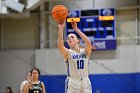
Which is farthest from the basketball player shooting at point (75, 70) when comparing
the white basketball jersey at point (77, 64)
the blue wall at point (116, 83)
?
the blue wall at point (116, 83)

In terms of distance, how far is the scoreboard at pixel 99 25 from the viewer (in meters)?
11.3

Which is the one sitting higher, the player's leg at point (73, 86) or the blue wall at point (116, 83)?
the player's leg at point (73, 86)

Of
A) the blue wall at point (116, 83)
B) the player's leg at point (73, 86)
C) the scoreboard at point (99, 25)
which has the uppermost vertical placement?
the scoreboard at point (99, 25)

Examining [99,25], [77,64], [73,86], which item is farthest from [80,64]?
[99,25]

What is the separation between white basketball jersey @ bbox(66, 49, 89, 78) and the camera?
432 centimetres

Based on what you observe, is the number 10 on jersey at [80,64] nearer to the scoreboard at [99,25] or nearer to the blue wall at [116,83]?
the scoreboard at [99,25]

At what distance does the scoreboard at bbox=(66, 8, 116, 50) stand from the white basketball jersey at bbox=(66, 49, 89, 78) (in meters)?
6.99

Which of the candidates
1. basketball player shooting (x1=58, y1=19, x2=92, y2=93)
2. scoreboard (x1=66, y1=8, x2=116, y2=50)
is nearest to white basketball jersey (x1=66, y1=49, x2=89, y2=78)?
basketball player shooting (x1=58, y1=19, x2=92, y2=93)

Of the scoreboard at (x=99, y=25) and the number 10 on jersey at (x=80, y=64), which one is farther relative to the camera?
the scoreboard at (x=99, y=25)

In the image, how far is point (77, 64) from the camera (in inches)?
171

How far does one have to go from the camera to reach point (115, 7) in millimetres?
11648

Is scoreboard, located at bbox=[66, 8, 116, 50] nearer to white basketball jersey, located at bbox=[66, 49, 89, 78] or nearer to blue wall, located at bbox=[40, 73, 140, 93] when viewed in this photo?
blue wall, located at bbox=[40, 73, 140, 93]

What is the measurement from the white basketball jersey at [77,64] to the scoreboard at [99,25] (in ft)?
22.9

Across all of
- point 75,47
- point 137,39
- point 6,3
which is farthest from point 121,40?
point 75,47
